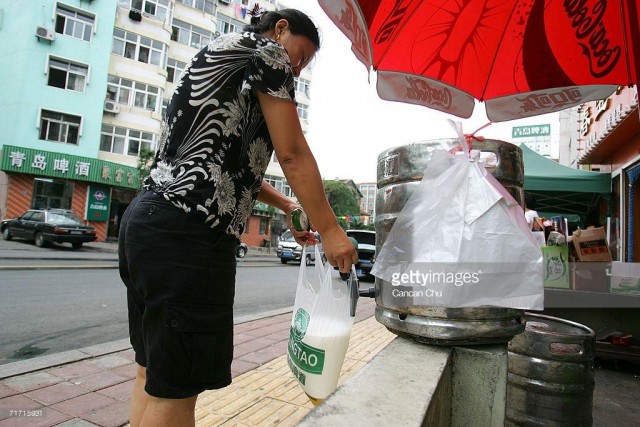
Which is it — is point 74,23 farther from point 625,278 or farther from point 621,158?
point 625,278

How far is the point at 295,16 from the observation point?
56.4 inches

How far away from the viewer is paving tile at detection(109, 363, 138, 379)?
8.45 feet

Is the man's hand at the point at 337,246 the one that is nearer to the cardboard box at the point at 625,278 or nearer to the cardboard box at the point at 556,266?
the cardboard box at the point at 556,266

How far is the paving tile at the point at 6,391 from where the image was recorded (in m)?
2.18

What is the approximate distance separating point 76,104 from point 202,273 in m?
22.0

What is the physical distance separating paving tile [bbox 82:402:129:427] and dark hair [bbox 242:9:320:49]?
193 cm

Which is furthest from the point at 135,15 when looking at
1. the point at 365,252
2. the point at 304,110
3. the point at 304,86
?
the point at 365,252

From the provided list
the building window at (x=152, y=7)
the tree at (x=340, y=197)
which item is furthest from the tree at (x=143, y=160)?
the tree at (x=340, y=197)

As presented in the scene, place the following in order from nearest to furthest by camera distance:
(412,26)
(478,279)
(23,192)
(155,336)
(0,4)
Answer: (155,336), (478,279), (412,26), (23,192), (0,4)

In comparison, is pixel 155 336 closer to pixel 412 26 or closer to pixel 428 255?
pixel 428 255

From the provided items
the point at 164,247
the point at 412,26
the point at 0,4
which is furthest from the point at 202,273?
the point at 0,4

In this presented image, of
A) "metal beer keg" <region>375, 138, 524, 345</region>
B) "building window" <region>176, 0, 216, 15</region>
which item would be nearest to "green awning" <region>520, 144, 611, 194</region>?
"metal beer keg" <region>375, 138, 524, 345</region>

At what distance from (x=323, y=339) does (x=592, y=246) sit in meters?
3.87

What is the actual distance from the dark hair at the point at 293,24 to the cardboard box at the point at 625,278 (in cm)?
380
